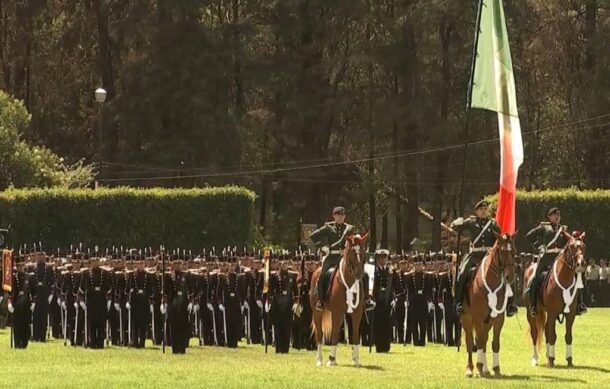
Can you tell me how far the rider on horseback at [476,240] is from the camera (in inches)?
835

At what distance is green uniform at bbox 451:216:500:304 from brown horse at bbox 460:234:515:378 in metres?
0.19

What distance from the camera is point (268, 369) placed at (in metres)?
21.8

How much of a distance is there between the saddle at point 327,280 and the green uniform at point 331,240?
2.3 inches

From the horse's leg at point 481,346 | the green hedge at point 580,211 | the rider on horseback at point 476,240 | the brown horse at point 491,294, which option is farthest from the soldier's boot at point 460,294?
the green hedge at point 580,211

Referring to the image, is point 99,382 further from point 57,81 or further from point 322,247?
point 57,81

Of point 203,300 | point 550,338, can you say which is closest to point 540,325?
point 550,338

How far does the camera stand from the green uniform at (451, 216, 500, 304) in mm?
21203

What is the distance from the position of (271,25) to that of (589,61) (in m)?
14.6

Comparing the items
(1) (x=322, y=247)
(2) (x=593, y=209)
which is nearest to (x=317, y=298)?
(1) (x=322, y=247)

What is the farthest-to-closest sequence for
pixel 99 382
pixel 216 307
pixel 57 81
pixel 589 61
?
pixel 57 81
pixel 589 61
pixel 216 307
pixel 99 382

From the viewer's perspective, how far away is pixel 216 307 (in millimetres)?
28453

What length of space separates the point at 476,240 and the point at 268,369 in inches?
147

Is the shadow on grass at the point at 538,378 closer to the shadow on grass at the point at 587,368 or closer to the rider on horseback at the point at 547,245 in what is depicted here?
the shadow on grass at the point at 587,368

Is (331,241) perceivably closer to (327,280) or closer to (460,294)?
(327,280)
